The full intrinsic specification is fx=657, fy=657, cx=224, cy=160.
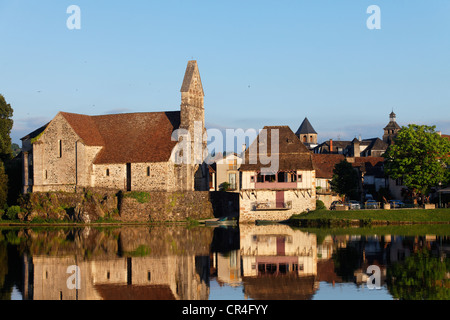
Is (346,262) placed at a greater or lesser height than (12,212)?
lesser

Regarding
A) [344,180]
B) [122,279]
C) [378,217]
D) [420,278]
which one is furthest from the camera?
[344,180]

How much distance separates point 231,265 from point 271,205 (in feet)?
90.8

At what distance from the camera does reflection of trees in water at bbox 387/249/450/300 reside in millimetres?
23781

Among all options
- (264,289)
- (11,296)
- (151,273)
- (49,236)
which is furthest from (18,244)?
(264,289)

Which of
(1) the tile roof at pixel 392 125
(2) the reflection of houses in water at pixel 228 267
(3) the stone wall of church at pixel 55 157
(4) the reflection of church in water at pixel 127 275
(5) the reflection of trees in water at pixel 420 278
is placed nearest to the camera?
(5) the reflection of trees in water at pixel 420 278

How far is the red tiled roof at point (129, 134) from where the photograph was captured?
6806 centimetres

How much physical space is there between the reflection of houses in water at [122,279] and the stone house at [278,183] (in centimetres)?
2530

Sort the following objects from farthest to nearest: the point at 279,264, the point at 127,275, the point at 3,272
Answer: the point at 279,264
the point at 3,272
the point at 127,275

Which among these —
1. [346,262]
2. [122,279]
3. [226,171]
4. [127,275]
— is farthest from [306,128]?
[122,279]

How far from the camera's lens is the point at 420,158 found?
62.1 m

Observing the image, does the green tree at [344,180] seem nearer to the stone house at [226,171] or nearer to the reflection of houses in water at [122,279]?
the stone house at [226,171]

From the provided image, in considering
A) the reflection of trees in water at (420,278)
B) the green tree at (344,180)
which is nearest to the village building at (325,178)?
the green tree at (344,180)

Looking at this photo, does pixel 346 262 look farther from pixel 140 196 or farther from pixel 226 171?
pixel 226 171
